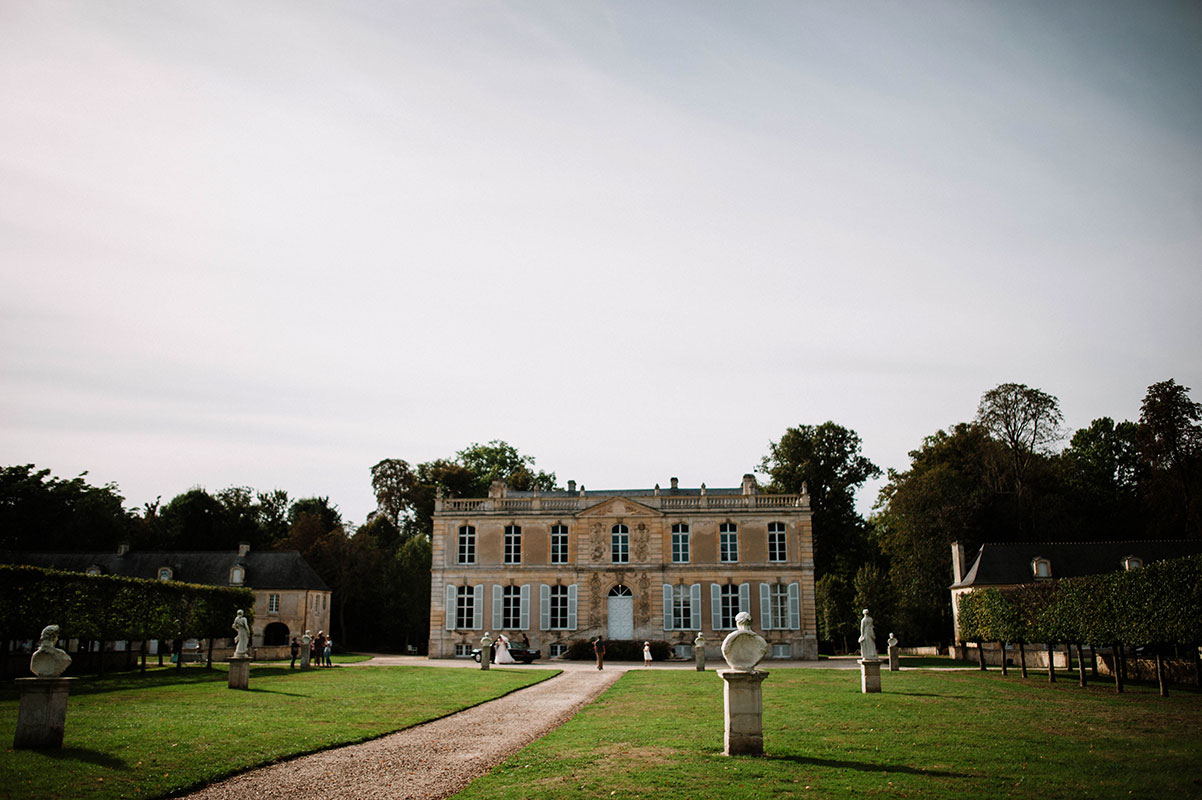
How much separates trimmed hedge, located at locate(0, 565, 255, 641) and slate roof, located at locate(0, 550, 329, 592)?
40.3 ft

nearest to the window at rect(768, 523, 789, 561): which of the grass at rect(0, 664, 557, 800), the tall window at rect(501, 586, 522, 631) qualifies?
the tall window at rect(501, 586, 522, 631)

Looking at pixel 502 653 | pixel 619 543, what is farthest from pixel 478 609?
pixel 619 543

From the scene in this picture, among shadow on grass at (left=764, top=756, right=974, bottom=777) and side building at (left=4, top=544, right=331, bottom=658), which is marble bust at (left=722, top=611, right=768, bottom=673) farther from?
side building at (left=4, top=544, right=331, bottom=658)

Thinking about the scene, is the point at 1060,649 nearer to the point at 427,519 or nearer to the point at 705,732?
the point at 705,732

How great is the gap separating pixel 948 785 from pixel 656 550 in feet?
109

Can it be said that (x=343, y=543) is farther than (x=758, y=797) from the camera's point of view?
Yes

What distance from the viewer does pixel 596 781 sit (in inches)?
371

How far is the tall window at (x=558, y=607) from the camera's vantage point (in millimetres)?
41875

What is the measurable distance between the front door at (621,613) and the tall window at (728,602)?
420 cm

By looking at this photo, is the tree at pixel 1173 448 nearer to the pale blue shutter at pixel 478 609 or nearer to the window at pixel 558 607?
the window at pixel 558 607

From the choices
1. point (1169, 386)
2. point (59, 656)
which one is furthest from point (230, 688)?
point (1169, 386)

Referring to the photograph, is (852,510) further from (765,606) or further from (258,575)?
(258,575)

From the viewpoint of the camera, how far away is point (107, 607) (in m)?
26.2

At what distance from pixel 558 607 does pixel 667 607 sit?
17.2 ft
